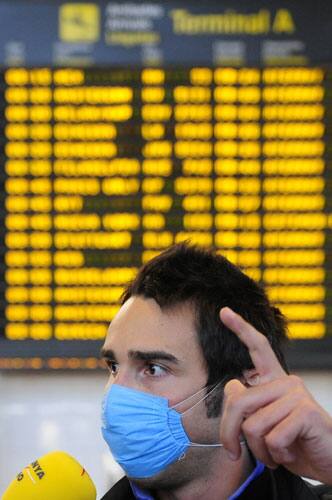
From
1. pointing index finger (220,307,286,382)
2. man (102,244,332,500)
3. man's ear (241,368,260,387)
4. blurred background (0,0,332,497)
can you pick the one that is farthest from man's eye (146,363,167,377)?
blurred background (0,0,332,497)

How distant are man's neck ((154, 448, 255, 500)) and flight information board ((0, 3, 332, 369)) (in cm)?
125

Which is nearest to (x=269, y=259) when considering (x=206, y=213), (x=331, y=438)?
(x=206, y=213)

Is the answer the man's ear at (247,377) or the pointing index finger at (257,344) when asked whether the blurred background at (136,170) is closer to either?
the man's ear at (247,377)

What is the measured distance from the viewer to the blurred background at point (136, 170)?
2725 millimetres

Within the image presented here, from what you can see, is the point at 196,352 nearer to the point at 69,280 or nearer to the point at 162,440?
the point at 162,440

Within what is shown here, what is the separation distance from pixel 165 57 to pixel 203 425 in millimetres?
1453

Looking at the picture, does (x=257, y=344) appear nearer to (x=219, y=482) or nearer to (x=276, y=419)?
(x=276, y=419)

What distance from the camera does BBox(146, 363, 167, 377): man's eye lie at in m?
1.46

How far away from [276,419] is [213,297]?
19.1 inches

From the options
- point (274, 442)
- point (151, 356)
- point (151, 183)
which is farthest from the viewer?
point (151, 183)

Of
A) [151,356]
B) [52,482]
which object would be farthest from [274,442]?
[52,482]

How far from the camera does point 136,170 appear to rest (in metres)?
2.73

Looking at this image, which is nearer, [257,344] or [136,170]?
[257,344]

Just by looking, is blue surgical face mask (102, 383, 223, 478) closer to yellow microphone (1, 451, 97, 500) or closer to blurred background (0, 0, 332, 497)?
yellow microphone (1, 451, 97, 500)
